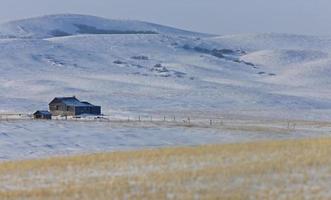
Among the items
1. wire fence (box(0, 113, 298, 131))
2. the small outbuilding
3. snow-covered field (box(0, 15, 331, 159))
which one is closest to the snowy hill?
snow-covered field (box(0, 15, 331, 159))

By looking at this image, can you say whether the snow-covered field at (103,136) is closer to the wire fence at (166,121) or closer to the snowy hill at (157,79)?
the wire fence at (166,121)

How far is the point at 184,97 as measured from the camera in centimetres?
11844

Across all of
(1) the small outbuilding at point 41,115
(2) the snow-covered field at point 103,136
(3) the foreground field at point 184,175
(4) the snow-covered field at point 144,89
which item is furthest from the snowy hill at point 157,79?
(3) the foreground field at point 184,175

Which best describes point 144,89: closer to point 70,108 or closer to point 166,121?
point 70,108

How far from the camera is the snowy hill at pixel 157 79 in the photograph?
110438 millimetres

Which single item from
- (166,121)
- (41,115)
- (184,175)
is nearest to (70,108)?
(41,115)

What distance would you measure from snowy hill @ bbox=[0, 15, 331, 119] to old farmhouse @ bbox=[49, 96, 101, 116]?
929 centimetres

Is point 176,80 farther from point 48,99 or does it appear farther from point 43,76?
point 48,99

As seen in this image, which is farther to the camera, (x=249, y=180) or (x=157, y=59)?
(x=157, y=59)

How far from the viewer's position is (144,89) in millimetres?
129625

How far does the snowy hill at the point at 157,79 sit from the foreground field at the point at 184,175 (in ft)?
229

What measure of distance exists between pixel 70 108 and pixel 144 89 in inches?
1862

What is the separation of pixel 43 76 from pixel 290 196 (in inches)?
5056

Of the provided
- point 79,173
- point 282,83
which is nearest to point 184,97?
point 282,83
